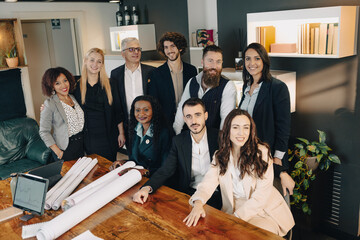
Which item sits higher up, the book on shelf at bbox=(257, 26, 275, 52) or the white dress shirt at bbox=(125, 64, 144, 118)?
the book on shelf at bbox=(257, 26, 275, 52)

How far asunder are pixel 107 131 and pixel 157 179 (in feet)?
3.82

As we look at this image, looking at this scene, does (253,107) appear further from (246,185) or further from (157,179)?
(157,179)

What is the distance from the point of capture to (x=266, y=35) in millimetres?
3248

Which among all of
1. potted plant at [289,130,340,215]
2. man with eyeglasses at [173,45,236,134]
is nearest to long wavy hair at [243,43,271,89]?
man with eyeglasses at [173,45,236,134]

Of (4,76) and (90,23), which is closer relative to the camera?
(4,76)

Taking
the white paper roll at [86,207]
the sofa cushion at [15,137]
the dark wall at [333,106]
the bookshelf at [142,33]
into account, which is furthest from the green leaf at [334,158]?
the sofa cushion at [15,137]

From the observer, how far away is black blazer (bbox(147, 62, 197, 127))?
314 centimetres

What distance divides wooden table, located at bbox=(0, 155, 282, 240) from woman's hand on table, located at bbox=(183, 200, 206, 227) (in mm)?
25

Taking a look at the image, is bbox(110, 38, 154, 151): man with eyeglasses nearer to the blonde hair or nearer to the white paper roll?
the blonde hair

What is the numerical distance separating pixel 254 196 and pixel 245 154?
261 millimetres

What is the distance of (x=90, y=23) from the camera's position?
5.70 meters

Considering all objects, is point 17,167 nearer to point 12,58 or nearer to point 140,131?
point 12,58

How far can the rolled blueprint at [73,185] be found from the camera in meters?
1.98

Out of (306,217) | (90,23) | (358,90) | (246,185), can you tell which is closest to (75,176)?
(246,185)
